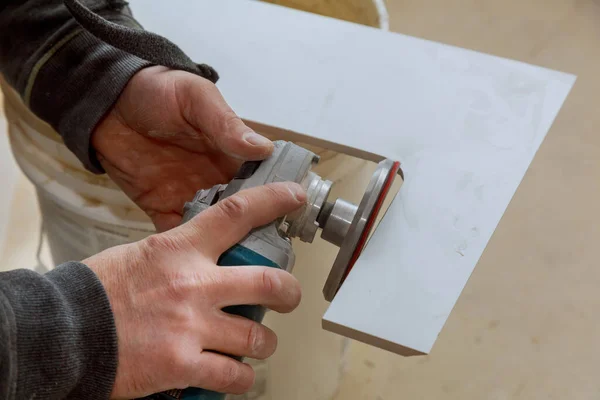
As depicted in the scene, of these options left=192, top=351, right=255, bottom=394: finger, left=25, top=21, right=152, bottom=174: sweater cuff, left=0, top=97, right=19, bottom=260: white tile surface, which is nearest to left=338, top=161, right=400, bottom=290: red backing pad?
left=192, top=351, right=255, bottom=394: finger

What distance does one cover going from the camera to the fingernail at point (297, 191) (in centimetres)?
45

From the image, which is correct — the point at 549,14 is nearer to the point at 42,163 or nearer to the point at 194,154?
the point at 194,154

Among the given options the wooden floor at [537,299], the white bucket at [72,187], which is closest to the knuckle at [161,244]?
the white bucket at [72,187]

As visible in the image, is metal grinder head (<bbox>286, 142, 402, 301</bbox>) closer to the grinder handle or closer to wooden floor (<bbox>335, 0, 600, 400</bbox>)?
the grinder handle

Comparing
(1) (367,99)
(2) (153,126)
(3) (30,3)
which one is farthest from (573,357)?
(3) (30,3)

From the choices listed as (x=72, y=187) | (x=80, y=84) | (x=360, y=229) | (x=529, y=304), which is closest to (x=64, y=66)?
(x=80, y=84)

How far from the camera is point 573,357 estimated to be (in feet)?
3.02

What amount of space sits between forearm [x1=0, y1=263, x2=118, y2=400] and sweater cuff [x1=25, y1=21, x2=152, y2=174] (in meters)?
0.21

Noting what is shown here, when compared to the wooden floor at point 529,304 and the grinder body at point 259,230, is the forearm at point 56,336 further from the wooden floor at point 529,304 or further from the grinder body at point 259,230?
the wooden floor at point 529,304

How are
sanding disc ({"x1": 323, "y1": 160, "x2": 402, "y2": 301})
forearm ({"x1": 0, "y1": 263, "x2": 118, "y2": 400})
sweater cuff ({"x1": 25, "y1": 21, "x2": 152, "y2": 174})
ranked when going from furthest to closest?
sweater cuff ({"x1": 25, "y1": 21, "x2": 152, "y2": 174}), sanding disc ({"x1": 323, "y1": 160, "x2": 402, "y2": 301}), forearm ({"x1": 0, "y1": 263, "x2": 118, "y2": 400})

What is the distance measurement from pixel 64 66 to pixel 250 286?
31 cm

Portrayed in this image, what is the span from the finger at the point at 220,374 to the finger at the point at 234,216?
72 mm

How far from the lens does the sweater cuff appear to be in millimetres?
559

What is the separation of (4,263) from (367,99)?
71 centimetres
